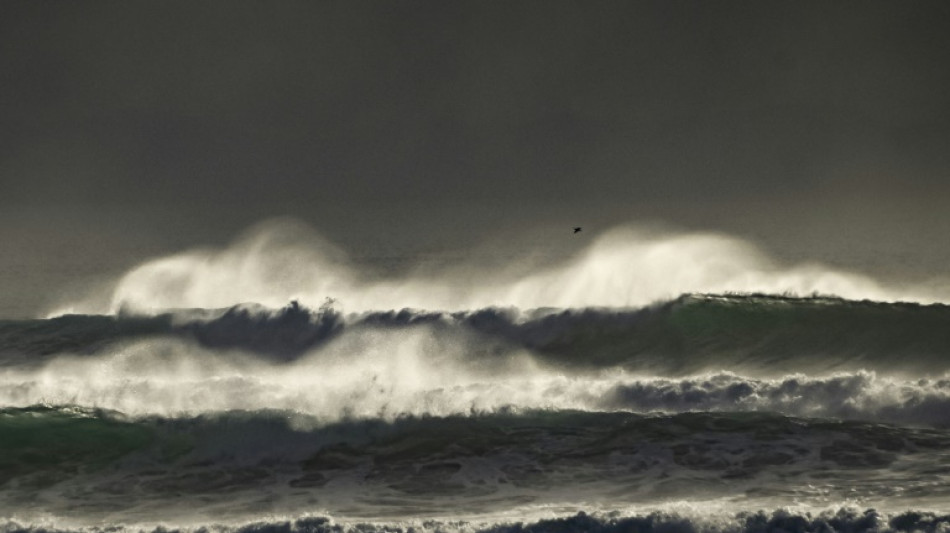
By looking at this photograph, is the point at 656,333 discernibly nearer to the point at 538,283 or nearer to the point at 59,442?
the point at 538,283

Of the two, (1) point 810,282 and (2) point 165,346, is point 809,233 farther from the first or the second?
(2) point 165,346

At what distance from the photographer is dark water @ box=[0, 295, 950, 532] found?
1430cm

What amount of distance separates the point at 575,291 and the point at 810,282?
574cm

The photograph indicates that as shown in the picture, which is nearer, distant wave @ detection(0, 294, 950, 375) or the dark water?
the dark water

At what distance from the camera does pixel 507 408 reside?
18.8 metres

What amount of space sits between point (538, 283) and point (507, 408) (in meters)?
9.36

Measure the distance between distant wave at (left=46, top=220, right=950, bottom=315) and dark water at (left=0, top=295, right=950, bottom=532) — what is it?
1.16m

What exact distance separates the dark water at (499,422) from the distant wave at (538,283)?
1162 millimetres

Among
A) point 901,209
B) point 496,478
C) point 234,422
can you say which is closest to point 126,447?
point 234,422

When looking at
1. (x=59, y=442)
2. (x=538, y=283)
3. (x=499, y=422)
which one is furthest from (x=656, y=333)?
(x=59, y=442)

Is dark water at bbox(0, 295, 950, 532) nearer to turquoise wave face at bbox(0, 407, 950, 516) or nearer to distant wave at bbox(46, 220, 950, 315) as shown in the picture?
turquoise wave face at bbox(0, 407, 950, 516)

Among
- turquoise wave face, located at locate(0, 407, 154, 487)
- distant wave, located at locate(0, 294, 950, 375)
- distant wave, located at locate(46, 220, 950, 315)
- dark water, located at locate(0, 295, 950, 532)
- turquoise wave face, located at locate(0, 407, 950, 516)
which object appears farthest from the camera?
distant wave, located at locate(46, 220, 950, 315)

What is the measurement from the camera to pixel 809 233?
75.5 metres

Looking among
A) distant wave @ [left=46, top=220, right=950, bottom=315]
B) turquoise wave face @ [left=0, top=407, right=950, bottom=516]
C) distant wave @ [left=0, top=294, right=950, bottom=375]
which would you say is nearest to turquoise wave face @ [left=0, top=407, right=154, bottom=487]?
turquoise wave face @ [left=0, top=407, right=950, bottom=516]
